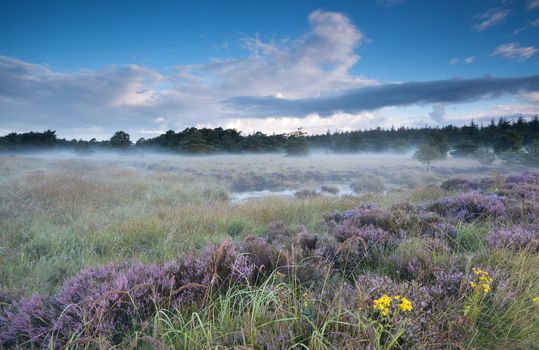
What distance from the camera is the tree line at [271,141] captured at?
224 ft

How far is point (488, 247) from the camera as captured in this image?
4066 millimetres

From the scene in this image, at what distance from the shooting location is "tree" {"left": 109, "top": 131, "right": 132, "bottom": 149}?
7825 cm

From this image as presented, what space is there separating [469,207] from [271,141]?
8292 cm

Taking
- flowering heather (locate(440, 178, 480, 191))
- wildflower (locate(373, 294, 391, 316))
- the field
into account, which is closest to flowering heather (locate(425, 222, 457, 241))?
the field

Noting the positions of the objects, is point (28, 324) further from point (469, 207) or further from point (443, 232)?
point (469, 207)

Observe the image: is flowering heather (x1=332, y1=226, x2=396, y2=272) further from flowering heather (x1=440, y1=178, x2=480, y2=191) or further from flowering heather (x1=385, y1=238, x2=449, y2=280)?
flowering heather (x1=440, y1=178, x2=480, y2=191)

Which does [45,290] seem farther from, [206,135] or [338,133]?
[338,133]

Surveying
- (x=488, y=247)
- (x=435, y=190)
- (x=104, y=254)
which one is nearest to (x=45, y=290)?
(x=104, y=254)

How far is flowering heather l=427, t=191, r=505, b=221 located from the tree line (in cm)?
6081

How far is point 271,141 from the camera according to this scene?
88.9m

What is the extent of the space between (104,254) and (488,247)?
6283 millimetres

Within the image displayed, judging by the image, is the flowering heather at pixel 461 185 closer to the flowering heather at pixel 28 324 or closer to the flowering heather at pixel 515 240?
the flowering heather at pixel 515 240

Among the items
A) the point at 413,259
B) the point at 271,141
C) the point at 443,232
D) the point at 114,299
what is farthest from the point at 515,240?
the point at 271,141

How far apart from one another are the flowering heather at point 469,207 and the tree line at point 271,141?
60.8m
